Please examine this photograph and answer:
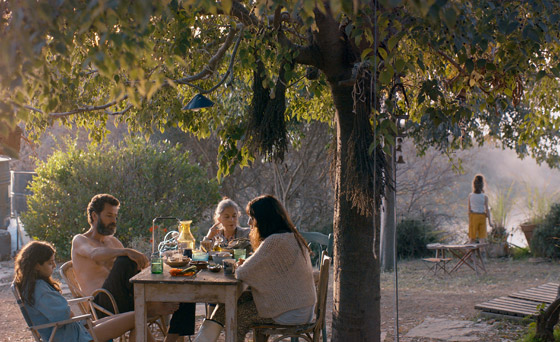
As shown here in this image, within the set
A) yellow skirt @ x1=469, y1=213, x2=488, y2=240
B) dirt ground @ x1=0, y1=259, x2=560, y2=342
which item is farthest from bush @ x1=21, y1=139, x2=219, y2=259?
yellow skirt @ x1=469, y1=213, x2=488, y2=240

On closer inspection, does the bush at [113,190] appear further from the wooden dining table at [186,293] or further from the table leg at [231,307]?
the table leg at [231,307]

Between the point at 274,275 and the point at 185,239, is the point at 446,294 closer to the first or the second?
the point at 185,239

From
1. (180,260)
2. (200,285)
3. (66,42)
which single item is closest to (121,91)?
(66,42)

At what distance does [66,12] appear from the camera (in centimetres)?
224

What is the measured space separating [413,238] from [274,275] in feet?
29.2

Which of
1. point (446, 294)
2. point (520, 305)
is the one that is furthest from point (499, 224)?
point (520, 305)

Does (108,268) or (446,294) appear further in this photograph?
(446,294)

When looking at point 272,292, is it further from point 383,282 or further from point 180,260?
point 383,282

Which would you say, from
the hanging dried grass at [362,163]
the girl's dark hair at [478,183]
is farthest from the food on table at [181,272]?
the girl's dark hair at [478,183]

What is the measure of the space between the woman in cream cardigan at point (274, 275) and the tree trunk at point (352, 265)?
331mm

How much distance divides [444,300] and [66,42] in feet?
22.0

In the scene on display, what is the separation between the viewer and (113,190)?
10.5 meters

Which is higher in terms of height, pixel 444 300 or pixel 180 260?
pixel 180 260

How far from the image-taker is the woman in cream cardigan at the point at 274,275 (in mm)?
4188
